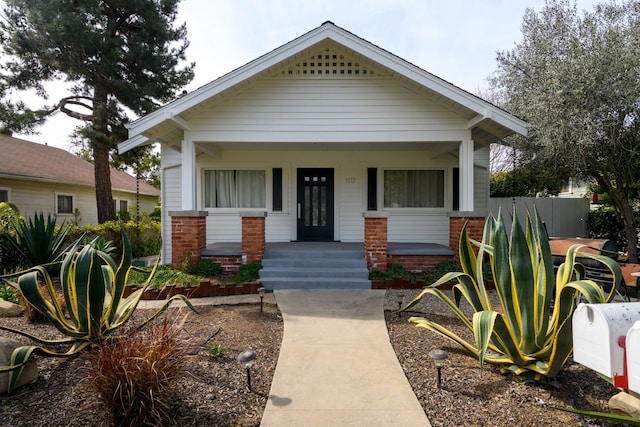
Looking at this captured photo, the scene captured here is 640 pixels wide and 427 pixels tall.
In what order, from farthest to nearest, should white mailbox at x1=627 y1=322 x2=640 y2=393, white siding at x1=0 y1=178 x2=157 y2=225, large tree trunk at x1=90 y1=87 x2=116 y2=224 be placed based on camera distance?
1. white siding at x1=0 y1=178 x2=157 y2=225
2. large tree trunk at x1=90 y1=87 x2=116 y2=224
3. white mailbox at x1=627 y1=322 x2=640 y2=393

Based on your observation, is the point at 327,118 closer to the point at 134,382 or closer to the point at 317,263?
the point at 317,263

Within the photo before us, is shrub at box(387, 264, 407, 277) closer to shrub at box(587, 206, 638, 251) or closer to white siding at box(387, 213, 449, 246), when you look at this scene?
white siding at box(387, 213, 449, 246)

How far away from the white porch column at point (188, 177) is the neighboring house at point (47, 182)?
8.84m

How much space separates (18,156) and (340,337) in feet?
53.5

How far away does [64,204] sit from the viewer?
14797 mm

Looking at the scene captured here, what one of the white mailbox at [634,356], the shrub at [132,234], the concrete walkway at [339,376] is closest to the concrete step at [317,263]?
the concrete walkway at [339,376]

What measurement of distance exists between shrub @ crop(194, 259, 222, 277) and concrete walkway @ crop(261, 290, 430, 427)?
2.45 meters

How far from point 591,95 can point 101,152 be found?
15.4m

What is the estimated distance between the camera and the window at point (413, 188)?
31.3ft

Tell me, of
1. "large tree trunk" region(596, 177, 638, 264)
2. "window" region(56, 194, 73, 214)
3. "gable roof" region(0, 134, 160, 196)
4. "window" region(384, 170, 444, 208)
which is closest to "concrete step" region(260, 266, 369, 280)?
"window" region(384, 170, 444, 208)

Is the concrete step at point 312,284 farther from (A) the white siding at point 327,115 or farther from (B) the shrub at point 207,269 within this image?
(A) the white siding at point 327,115

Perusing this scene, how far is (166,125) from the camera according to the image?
736cm

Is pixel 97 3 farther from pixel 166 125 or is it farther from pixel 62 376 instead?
pixel 62 376

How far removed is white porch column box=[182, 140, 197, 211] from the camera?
7.25m
